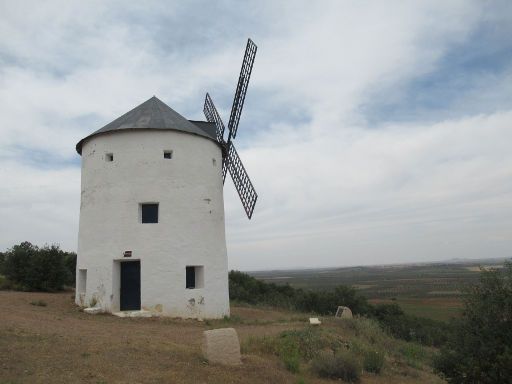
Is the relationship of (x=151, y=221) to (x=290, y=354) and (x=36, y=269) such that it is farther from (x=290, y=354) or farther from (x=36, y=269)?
(x=36, y=269)

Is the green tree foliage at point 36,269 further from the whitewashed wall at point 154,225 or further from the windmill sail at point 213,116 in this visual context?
the windmill sail at point 213,116

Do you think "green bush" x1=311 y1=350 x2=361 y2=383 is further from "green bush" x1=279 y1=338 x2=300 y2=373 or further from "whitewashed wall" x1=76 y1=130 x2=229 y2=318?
"whitewashed wall" x1=76 y1=130 x2=229 y2=318

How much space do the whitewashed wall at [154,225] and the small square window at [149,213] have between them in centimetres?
31

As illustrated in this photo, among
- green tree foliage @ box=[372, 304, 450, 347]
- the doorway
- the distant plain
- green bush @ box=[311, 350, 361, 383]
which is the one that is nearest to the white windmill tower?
the doorway

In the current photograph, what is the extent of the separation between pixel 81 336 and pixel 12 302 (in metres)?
6.10

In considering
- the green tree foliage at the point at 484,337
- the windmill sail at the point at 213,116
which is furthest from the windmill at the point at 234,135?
the green tree foliage at the point at 484,337

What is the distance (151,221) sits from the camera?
566 inches

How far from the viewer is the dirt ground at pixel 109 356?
6.66m

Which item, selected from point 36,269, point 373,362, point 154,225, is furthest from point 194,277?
point 36,269

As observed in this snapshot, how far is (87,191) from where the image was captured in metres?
15.1

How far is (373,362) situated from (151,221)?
26.6ft

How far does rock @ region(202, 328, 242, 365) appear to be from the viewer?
7.77 meters

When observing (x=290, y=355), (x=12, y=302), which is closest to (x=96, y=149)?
(x=12, y=302)

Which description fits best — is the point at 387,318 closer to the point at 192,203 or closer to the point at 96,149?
the point at 192,203
